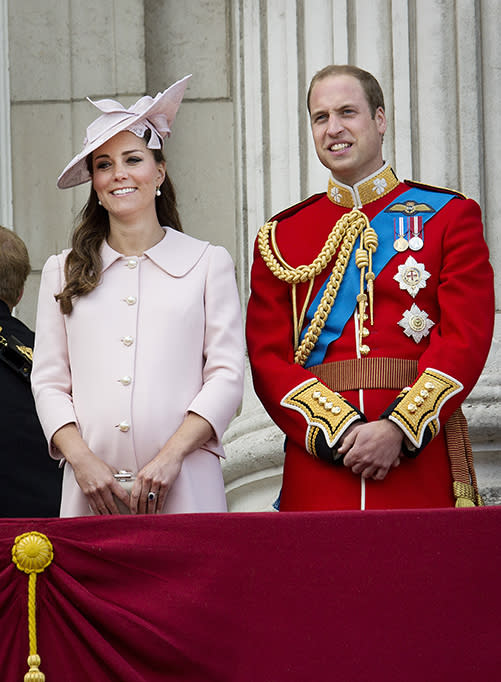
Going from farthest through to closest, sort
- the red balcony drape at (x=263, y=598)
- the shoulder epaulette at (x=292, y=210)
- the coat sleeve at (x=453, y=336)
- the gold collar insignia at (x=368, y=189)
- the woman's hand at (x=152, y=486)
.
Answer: the shoulder epaulette at (x=292, y=210), the gold collar insignia at (x=368, y=189), the coat sleeve at (x=453, y=336), the woman's hand at (x=152, y=486), the red balcony drape at (x=263, y=598)

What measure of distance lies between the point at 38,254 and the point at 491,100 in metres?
1.90

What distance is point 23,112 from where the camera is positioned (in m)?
5.73

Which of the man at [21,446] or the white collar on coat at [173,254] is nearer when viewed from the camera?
the white collar on coat at [173,254]

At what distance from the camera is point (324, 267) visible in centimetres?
360

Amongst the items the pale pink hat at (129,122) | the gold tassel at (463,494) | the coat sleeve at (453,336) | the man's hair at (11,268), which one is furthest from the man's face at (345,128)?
the man's hair at (11,268)

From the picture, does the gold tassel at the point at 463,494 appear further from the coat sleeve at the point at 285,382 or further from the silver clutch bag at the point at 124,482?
the silver clutch bag at the point at 124,482

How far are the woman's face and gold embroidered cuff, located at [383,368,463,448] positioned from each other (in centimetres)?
84

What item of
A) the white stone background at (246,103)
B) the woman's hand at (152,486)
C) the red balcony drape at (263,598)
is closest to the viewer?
the red balcony drape at (263,598)

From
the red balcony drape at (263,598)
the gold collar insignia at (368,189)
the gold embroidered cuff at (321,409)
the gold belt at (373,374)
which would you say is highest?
the gold collar insignia at (368,189)

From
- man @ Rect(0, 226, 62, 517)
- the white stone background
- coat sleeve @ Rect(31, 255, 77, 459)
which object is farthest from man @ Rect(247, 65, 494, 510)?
the white stone background

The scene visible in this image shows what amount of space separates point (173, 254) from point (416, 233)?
0.62m

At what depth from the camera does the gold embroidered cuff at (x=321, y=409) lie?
130 inches

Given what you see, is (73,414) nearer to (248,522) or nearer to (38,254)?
(248,522)

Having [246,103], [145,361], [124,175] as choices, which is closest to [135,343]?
[145,361]
